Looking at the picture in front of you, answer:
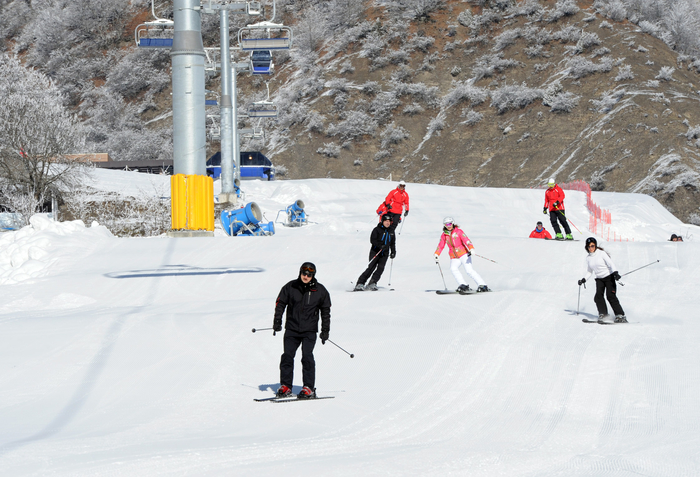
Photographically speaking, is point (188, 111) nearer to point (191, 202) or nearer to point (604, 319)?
point (191, 202)

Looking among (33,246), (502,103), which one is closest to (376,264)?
(33,246)

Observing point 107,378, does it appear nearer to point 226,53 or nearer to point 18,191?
point 226,53

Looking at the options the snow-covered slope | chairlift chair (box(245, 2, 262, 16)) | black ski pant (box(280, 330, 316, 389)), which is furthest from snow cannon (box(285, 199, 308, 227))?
black ski pant (box(280, 330, 316, 389))

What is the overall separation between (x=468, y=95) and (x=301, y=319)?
50.6 meters

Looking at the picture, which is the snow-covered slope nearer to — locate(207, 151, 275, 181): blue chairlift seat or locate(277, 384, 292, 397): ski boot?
locate(277, 384, 292, 397): ski boot

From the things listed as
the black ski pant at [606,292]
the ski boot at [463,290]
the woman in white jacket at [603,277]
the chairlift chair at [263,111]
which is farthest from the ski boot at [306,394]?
the chairlift chair at [263,111]

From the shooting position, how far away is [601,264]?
38.9ft

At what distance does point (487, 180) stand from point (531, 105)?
8499mm

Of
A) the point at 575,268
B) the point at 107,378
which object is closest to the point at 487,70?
the point at 575,268

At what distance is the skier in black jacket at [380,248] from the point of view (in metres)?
14.9

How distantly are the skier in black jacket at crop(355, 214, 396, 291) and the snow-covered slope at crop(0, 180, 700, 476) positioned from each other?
0.54 meters

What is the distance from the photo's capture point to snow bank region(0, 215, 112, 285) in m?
17.1

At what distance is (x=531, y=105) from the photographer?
5269 cm

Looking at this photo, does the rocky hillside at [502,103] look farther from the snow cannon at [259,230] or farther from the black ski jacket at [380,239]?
the black ski jacket at [380,239]
